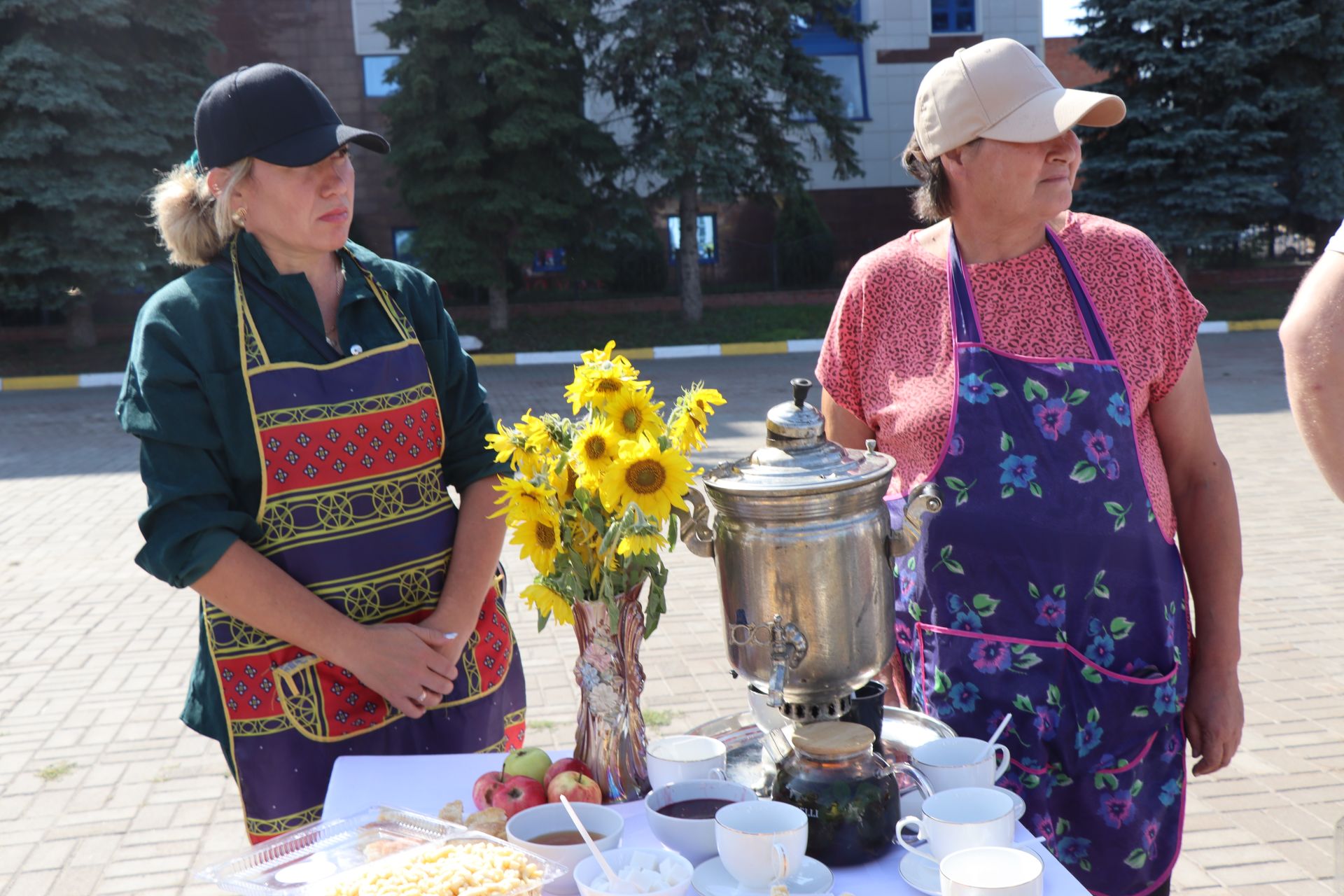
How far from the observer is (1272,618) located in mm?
5770

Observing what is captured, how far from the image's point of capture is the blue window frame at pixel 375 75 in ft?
77.5

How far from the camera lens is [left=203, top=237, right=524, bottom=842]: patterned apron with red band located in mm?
2354

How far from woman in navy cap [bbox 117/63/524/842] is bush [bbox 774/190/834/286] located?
72.2ft

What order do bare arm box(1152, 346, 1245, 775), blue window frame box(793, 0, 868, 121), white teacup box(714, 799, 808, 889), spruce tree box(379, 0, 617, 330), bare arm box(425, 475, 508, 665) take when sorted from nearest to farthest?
white teacup box(714, 799, 808, 889) < bare arm box(1152, 346, 1245, 775) < bare arm box(425, 475, 508, 665) < spruce tree box(379, 0, 617, 330) < blue window frame box(793, 0, 868, 121)

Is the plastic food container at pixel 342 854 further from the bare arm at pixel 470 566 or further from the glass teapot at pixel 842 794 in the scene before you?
the bare arm at pixel 470 566

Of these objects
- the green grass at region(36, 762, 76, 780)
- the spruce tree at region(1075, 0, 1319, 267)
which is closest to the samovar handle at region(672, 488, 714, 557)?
the green grass at region(36, 762, 76, 780)

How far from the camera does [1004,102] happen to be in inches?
87.3

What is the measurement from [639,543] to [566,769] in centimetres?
42

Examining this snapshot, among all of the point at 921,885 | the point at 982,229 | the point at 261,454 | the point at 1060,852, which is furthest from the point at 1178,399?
the point at 261,454

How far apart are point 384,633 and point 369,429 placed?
1.37 ft

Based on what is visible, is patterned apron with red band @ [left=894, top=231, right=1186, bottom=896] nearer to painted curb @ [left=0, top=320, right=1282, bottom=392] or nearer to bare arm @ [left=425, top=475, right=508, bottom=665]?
bare arm @ [left=425, top=475, right=508, bottom=665]

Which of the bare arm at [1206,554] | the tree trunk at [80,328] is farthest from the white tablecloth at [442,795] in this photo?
the tree trunk at [80,328]

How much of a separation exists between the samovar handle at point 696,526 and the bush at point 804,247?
2260 cm

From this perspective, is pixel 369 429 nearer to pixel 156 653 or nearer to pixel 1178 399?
pixel 1178 399
